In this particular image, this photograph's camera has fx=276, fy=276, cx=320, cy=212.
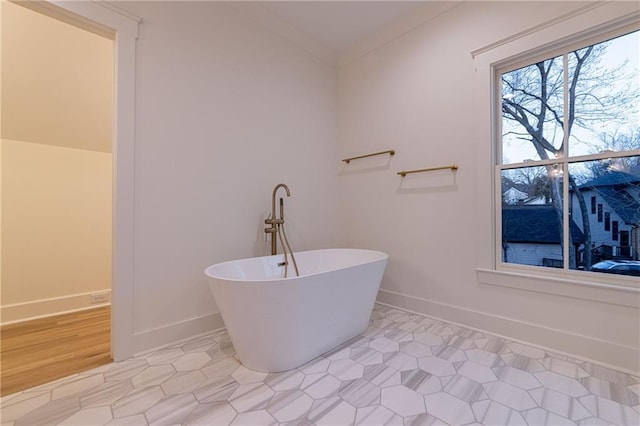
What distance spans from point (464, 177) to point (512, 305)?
3.17ft

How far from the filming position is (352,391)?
1352mm

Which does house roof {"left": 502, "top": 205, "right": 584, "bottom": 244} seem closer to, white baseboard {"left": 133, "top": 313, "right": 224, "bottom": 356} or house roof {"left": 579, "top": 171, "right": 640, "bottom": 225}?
house roof {"left": 579, "top": 171, "right": 640, "bottom": 225}

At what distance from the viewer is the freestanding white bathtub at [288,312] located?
4.73 feet

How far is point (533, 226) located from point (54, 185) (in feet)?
13.1

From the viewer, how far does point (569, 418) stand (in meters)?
1.16

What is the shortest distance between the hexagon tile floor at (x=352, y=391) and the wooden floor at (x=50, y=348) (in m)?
0.13

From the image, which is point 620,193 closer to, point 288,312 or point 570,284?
point 570,284

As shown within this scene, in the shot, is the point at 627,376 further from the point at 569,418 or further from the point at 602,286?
the point at 569,418

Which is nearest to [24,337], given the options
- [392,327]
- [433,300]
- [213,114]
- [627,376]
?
[213,114]

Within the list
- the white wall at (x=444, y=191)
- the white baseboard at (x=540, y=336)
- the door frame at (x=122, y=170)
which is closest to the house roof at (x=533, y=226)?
the white wall at (x=444, y=191)

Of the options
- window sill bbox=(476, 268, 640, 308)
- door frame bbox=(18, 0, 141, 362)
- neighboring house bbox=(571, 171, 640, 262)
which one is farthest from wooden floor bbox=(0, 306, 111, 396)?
neighboring house bbox=(571, 171, 640, 262)

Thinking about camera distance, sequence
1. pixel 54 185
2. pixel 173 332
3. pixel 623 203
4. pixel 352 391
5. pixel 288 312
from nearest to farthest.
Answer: pixel 352 391 < pixel 288 312 < pixel 623 203 < pixel 173 332 < pixel 54 185

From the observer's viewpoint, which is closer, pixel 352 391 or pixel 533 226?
pixel 352 391

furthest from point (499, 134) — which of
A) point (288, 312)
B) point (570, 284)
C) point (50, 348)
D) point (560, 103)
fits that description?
point (50, 348)
